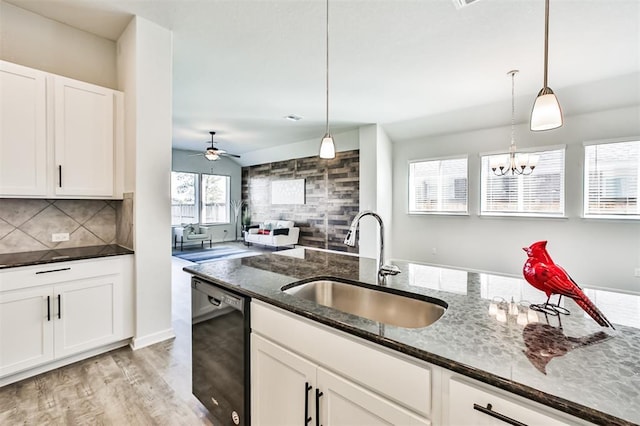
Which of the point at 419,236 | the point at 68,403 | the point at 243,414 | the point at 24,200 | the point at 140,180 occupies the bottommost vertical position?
the point at 68,403

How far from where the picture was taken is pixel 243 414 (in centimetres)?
149

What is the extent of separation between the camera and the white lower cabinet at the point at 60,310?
2100 mm

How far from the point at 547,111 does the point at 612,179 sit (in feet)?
15.8

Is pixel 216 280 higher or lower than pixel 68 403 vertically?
higher

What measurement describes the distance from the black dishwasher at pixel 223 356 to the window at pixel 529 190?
5.70 meters

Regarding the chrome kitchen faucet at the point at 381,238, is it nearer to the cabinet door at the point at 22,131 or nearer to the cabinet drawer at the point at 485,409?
the cabinet drawer at the point at 485,409

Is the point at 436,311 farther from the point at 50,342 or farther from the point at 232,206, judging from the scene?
the point at 232,206

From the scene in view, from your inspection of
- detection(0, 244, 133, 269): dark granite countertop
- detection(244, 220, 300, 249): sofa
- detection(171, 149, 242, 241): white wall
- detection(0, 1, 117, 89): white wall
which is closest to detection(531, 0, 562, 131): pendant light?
detection(0, 244, 133, 269): dark granite countertop

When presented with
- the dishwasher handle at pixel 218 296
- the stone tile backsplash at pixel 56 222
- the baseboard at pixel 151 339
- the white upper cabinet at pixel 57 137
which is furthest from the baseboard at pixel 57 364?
the dishwasher handle at pixel 218 296

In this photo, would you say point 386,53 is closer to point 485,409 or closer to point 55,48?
point 55,48

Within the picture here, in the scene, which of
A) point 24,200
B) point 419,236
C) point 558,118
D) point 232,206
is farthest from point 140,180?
point 232,206

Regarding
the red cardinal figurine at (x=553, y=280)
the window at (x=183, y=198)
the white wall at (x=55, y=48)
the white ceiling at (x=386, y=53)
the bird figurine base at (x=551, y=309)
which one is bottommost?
the bird figurine base at (x=551, y=309)

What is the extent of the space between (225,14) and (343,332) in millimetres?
2978

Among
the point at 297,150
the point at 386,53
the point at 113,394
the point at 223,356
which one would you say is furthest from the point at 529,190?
the point at 113,394
